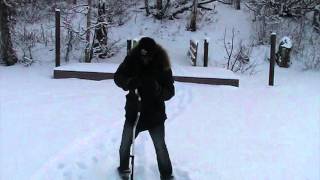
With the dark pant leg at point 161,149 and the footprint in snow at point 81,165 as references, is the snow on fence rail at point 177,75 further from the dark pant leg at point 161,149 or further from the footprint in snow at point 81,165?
the dark pant leg at point 161,149

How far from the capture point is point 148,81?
496 cm

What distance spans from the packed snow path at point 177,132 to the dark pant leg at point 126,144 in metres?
0.23

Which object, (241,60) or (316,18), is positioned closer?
(241,60)

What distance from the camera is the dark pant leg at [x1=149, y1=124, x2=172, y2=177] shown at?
519 cm

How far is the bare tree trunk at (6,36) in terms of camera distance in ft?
45.7

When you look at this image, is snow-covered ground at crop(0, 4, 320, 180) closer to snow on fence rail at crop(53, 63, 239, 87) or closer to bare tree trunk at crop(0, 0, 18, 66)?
snow on fence rail at crop(53, 63, 239, 87)

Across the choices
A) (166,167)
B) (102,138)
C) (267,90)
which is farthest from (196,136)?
(267,90)

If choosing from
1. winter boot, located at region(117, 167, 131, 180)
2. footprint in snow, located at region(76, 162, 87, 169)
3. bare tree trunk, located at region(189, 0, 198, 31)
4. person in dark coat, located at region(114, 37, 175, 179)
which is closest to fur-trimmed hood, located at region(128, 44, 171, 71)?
person in dark coat, located at region(114, 37, 175, 179)

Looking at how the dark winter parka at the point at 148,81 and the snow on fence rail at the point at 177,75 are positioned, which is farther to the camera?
the snow on fence rail at the point at 177,75

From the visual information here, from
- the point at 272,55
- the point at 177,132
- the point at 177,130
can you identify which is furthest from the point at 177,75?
the point at 177,132

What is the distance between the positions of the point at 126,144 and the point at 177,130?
2448mm

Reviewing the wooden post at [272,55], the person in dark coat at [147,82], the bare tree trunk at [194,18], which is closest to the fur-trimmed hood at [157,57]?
the person in dark coat at [147,82]

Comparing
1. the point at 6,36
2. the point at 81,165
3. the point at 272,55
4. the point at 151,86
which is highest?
the point at 6,36

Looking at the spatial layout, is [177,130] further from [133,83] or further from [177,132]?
[133,83]
